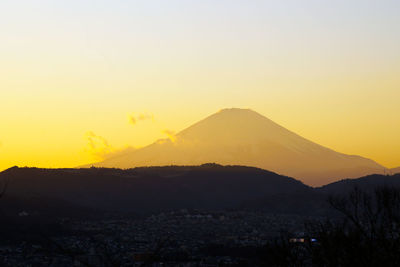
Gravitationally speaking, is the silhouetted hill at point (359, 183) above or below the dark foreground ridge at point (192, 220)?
above

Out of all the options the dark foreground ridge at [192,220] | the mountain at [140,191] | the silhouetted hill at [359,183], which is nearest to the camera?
the dark foreground ridge at [192,220]

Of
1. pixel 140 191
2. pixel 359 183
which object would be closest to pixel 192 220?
pixel 140 191

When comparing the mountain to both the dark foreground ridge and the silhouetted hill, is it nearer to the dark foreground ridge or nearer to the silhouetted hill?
the dark foreground ridge

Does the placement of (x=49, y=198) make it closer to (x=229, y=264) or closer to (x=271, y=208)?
(x=271, y=208)

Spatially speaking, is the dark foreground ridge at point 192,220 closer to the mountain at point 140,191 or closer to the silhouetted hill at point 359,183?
the mountain at point 140,191

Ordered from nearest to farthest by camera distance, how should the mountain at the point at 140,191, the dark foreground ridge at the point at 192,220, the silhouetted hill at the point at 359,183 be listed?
the dark foreground ridge at the point at 192,220
the mountain at the point at 140,191
the silhouetted hill at the point at 359,183

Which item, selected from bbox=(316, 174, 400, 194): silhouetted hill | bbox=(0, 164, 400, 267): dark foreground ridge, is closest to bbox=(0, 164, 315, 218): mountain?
bbox=(0, 164, 400, 267): dark foreground ridge

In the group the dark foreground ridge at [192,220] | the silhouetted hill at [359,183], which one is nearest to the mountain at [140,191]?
the dark foreground ridge at [192,220]

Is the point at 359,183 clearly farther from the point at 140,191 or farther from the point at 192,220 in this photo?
the point at 192,220

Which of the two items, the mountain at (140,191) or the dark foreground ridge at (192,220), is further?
the mountain at (140,191)
